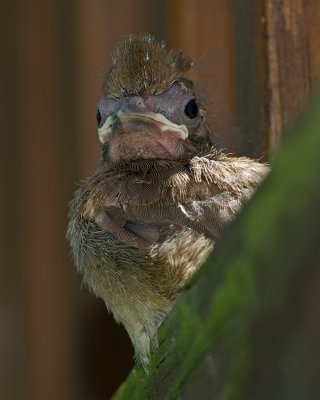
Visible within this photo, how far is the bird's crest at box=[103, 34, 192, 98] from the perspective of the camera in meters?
2.04

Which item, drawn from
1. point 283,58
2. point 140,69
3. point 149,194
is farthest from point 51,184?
point 149,194

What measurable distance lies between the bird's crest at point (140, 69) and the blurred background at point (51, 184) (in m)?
0.83

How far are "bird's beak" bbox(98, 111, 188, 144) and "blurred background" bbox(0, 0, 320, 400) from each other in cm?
92

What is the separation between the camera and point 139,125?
1958 mm

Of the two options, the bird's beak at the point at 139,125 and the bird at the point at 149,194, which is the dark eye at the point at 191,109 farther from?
the bird's beak at the point at 139,125

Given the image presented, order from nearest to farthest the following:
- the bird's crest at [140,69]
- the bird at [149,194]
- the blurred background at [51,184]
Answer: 1. the bird at [149,194]
2. the bird's crest at [140,69]
3. the blurred background at [51,184]

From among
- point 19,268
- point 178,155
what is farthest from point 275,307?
point 19,268

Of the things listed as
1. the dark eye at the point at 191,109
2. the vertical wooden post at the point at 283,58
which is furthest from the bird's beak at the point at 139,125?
the vertical wooden post at the point at 283,58

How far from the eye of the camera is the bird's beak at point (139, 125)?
1.92 metres

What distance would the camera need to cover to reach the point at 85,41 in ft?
9.99

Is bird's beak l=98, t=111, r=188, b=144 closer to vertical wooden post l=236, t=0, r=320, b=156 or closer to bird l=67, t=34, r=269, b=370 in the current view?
bird l=67, t=34, r=269, b=370

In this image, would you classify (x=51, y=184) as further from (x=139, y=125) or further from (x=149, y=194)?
(x=149, y=194)

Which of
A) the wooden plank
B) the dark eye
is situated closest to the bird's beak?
the dark eye

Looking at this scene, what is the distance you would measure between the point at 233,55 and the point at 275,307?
5.72 feet
